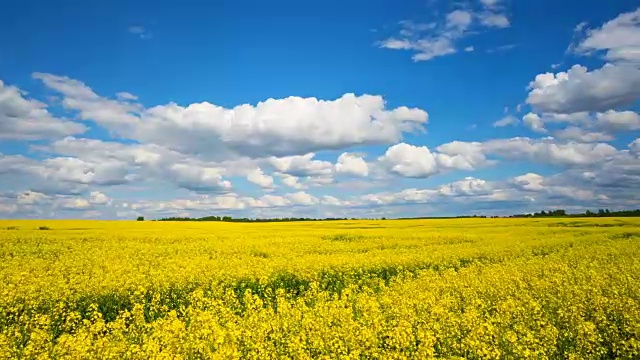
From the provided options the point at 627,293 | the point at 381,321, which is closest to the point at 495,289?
the point at 627,293

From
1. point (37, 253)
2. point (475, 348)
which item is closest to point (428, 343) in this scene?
point (475, 348)

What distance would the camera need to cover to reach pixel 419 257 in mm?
18156

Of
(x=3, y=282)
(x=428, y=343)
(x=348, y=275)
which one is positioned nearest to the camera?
(x=428, y=343)

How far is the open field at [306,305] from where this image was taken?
6910mm

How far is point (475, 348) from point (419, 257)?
11.6 metres

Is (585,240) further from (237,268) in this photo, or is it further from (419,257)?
(237,268)

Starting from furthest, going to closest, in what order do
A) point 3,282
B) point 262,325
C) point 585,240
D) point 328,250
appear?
1. point 585,240
2. point 328,250
3. point 3,282
4. point 262,325

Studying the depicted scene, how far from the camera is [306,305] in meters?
11.1

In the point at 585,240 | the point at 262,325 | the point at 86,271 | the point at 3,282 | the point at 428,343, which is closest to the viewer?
the point at 428,343

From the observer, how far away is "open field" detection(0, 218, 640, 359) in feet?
22.7

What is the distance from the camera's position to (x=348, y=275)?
15.0 meters

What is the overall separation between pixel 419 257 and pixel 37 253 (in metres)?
15.4

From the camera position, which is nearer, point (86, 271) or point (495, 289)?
point (495, 289)

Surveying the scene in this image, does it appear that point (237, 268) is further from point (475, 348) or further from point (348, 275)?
point (475, 348)
